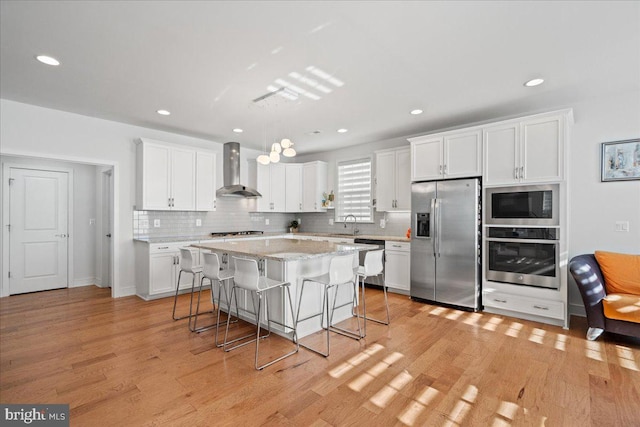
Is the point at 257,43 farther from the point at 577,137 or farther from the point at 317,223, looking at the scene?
the point at 317,223

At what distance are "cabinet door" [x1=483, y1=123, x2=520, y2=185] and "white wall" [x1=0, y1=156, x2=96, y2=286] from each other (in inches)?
262

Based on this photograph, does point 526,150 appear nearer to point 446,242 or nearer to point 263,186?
point 446,242

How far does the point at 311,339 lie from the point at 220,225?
3.62 m

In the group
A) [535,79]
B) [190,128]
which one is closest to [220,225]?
[190,128]

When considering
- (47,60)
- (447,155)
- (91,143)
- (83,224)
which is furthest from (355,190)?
(83,224)

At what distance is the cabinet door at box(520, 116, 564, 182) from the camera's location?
3.54 m

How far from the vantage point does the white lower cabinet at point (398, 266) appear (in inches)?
193

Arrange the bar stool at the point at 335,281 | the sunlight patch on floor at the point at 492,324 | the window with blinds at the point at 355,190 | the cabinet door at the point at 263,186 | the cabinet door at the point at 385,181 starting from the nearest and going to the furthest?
the bar stool at the point at 335,281
the sunlight patch on floor at the point at 492,324
the cabinet door at the point at 385,181
the window with blinds at the point at 355,190
the cabinet door at the point at 263,186

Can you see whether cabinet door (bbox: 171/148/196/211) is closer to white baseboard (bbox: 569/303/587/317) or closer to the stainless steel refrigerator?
the stainless steel refrigerator

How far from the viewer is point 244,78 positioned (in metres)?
3.26

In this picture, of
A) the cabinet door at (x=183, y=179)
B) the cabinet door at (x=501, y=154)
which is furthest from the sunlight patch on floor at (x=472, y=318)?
the cabinet door at (x=183, y=179)

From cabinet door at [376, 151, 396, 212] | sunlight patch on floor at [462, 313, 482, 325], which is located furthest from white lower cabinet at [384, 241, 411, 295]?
sunlight patch on floor at [462, 313, 482, 325]

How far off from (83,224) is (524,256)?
7.11 meters

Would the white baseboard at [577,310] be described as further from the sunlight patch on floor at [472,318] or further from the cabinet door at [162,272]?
the cabinet door at [162,272]
